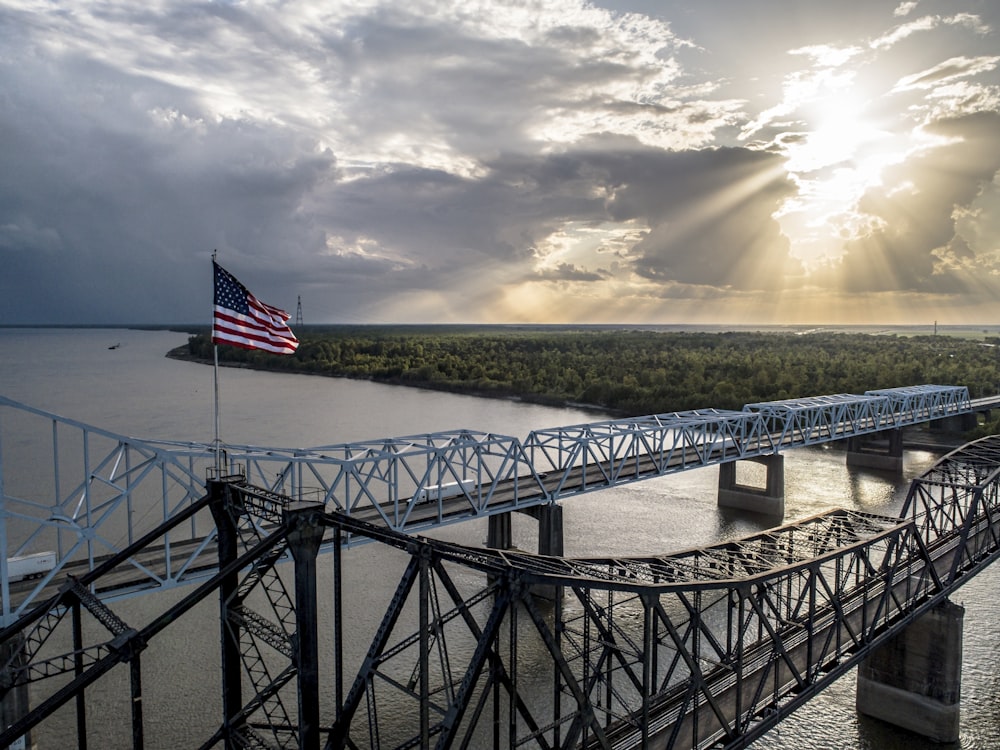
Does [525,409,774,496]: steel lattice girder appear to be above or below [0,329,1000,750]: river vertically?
above

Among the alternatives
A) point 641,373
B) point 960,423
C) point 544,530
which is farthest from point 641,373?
point 544,530

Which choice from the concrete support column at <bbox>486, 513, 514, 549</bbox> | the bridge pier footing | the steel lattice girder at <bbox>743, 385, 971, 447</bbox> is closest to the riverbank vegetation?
the steel lattice girder at <bbox>743, 385, 971, 447</bbox>

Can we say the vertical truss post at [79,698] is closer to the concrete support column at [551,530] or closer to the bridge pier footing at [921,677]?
the concrete support column at [551,530]

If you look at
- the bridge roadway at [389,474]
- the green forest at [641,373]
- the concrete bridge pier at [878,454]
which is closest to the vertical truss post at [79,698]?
the bridge roadway at [389,474]

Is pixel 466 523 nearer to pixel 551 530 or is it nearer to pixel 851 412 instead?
pixel 551 530

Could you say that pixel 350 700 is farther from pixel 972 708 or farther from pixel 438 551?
pixel 972 708

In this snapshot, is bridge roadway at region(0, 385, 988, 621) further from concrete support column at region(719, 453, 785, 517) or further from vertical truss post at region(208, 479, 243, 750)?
vertical truss post at region(208, 479, 243, 750)
